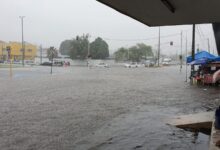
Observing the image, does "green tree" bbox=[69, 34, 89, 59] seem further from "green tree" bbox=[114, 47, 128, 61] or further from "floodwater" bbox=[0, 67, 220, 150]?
"floodwater" bbox=[0, 67, 220, 150]

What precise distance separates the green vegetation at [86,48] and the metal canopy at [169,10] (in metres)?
91.4

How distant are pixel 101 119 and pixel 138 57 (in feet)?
386

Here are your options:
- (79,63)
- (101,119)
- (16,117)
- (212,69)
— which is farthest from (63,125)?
(79,63)

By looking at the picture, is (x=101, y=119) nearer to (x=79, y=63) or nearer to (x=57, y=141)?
(x=57, y=141)

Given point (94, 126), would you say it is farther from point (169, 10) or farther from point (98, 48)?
point (98, 48)

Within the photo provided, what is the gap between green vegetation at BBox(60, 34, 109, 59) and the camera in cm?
10625

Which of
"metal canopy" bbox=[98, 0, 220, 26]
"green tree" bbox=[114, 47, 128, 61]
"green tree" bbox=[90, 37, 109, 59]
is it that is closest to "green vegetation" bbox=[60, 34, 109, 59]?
"green tree" bbox=[90, 37, 109, 59]

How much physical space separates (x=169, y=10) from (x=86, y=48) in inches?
3935

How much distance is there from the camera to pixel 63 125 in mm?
10750

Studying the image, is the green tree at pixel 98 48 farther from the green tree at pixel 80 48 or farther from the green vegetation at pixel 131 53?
the green vegetation at pixel 131 53

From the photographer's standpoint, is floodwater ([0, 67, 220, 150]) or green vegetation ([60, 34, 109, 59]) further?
green vegetation ([60, 34, 109, 59])

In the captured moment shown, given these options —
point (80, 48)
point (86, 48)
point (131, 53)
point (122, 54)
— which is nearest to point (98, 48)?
point (86, 48)

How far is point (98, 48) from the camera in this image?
115312 mm

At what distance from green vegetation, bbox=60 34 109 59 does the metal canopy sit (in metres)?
91.4
